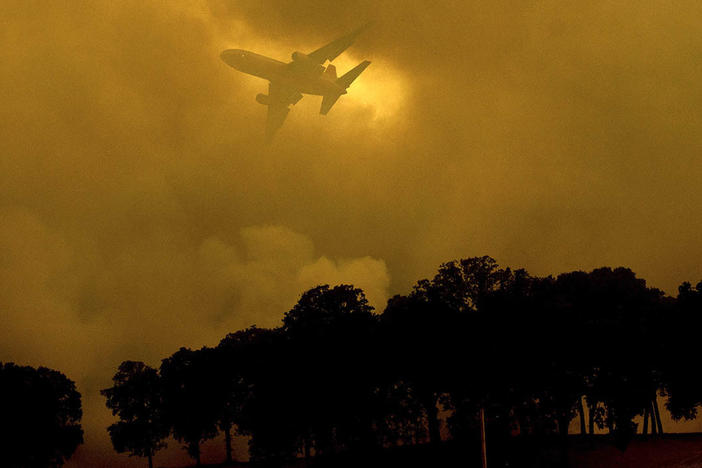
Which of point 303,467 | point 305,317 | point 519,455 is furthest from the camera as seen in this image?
point 303,467

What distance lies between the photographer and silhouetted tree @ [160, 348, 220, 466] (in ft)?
297

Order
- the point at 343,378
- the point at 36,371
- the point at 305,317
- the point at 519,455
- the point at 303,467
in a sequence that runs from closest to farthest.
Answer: the point at 519,455 → the point at 343,378 → the point at 305,317 → the point at 303,467 → the point at 36,371

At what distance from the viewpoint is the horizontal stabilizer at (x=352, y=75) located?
95.6 meters

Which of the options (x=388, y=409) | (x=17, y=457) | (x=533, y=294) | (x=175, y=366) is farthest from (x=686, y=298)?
(x=17, y=457)

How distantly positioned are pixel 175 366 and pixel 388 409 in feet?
119

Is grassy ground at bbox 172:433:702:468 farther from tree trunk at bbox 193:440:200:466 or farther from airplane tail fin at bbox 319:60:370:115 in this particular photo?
airplane tail fin at bbox 319:60:370:115

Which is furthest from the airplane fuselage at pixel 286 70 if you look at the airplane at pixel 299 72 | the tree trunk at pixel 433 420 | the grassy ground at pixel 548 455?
the grassy ground at pixel 548 455

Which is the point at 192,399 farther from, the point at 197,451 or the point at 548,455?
the point at 548,455

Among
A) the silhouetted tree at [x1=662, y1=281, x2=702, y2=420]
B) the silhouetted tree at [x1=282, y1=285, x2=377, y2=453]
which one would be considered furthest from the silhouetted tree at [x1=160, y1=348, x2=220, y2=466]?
the silhouetted tree at [x1=662, y1=281, x2=702, y2=420]

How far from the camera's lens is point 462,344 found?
68.4m

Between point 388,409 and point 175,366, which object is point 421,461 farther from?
point 175,366

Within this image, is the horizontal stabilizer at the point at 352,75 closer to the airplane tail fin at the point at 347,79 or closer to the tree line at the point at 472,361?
the airplane tail fin at the point at 347,79

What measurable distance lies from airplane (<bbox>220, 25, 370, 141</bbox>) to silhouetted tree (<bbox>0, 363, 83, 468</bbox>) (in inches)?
1926

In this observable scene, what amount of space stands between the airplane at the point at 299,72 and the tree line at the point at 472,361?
31.4 m
